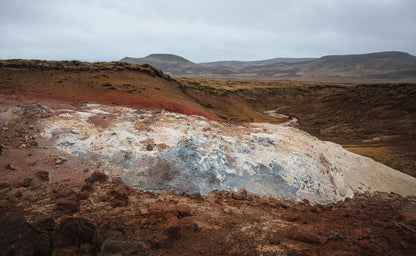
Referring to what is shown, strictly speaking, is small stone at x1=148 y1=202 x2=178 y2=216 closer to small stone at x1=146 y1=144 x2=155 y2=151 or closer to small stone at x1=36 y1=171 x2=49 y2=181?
small stone at x1=146 y1=144 x2=155 y2=151

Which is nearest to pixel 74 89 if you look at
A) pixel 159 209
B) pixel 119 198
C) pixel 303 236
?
pixel 119 198

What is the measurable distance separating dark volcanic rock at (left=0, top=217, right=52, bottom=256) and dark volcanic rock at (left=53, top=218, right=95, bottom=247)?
0.20 meters

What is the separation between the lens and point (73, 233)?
3.12 metres

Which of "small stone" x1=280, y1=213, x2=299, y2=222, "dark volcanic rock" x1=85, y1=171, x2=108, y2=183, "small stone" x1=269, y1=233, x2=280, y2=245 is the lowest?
"small stone" x1=280, y1=213, x2=299, y2=222

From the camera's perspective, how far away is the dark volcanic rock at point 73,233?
10.0 ft

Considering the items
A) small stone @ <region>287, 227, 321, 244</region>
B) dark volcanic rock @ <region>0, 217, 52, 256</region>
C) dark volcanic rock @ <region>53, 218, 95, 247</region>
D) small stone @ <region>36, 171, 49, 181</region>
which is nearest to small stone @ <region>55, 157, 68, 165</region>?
small stone @ <region>36, 171, 49, 181</region>

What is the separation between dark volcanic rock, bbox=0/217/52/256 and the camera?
255cm

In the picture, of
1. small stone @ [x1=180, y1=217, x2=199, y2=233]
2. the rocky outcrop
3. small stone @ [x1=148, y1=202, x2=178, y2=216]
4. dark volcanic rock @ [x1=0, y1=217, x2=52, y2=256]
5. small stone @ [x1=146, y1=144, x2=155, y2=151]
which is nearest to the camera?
dark volcanic rock @ [x1=0, y1=217, x2=52, y2=256]

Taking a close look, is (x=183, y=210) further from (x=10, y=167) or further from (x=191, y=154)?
(x=10, y=167)

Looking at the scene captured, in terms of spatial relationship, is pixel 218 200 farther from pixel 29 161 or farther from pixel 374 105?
pixel 374 105

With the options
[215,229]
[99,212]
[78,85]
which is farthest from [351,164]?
[78,85]

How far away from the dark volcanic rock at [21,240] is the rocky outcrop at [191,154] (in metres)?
2.85

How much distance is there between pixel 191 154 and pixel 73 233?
4018 mm

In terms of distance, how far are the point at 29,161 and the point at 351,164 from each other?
13927mm
